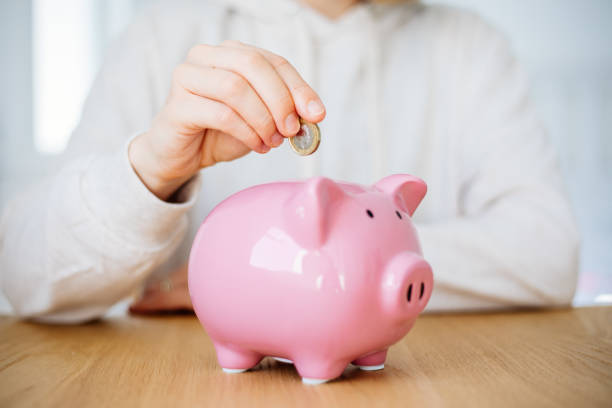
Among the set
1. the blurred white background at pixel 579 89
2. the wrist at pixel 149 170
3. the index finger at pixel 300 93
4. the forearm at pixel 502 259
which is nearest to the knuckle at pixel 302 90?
the index finger at pixel 300 93

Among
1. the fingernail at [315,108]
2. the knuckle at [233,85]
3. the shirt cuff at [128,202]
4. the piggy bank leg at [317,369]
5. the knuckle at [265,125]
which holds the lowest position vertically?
the piggy bank leg at [317,369]

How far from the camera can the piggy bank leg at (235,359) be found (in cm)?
54

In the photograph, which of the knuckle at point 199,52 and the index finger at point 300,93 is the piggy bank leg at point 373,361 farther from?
the knuckle at point 199,52

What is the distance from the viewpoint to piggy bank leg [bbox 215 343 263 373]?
0.54m

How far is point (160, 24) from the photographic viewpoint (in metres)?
1.20

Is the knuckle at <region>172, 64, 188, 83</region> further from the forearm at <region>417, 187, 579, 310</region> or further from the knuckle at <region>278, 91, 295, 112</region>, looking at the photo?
the forearm at <region>417, 187, 579, 310</region>

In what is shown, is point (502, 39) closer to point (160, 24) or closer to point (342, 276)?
point (160, 24)

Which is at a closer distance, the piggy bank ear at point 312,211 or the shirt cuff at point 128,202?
the piggy bank ear at point 312,211

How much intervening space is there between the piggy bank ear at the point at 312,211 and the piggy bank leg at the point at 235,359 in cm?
14

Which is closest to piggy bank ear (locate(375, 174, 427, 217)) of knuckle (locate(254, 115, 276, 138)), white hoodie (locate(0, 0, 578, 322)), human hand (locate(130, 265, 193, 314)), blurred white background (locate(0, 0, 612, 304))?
knuckle (locate(254, 115, 276, 138))

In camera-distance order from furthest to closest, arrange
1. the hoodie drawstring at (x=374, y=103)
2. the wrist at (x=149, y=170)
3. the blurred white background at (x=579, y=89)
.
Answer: the blurred white background at (x=579, y=89) → the hoodie drawstring at (x=374, y=103) → the wrist at (x=149, y=170)

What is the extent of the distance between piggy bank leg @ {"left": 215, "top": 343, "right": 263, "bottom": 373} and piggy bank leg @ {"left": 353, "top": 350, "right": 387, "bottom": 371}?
0.32ft

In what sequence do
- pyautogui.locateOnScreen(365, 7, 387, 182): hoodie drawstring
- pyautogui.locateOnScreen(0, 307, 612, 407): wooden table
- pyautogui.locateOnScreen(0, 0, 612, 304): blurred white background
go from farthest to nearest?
1. pyautogui.locateOnScreen(0, 0, 612, 304): blurred white background
2. pyautogui.locateOnScreen(365, 7, 387, 182): hoodie drawstring
3. pyautogui.locateOnScreen(0, 307, 612, 407): wooden table

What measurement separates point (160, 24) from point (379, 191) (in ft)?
2.77
